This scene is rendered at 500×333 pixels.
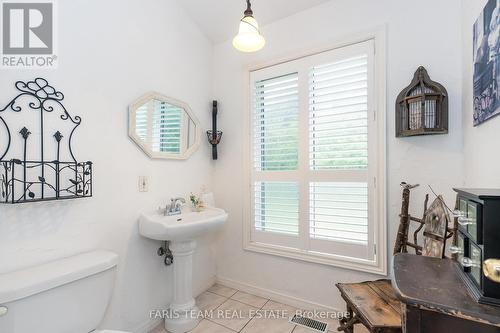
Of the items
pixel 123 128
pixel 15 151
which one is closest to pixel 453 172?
pixel 123 128

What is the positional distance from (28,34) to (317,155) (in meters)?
2.02

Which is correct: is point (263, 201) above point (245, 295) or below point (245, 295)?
above

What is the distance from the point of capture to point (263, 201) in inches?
90.3

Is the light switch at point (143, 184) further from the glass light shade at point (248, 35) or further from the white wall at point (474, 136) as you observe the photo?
the white wall at point (474, 136)

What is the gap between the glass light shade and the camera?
1.44m

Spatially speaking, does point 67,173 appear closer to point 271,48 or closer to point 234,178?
point 234,178

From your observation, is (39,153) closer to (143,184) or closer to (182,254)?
(143,184)

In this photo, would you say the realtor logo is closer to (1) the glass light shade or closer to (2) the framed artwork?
(1) the glass light shade

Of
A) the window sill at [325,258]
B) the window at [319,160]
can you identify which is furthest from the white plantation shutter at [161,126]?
the window sill at [325,258]

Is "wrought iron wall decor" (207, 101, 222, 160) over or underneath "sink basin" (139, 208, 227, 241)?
over

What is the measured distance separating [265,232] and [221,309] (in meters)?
0.77

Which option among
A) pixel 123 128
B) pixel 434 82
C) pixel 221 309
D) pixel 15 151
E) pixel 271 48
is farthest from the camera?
pixel 271 48

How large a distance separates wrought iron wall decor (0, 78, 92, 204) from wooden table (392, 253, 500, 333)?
A: 1589 millimetres

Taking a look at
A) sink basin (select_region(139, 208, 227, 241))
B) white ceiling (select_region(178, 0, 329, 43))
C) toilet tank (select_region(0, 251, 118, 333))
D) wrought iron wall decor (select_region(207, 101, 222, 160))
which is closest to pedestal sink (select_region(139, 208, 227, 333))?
sink basin (select_region(139, 208, 227, 241))
